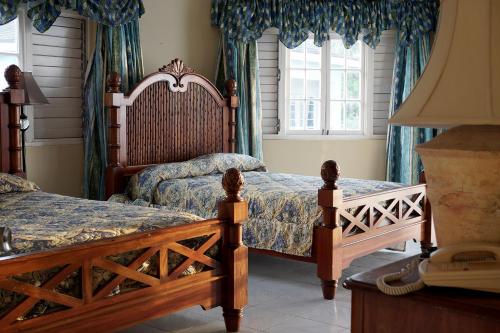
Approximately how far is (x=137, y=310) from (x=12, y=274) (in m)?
0.65

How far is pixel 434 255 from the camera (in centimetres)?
142

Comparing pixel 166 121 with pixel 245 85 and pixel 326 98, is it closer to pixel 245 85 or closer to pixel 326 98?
pixel 245 85

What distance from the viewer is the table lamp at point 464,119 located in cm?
133

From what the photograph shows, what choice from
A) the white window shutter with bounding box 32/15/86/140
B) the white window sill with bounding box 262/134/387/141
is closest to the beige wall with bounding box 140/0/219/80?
the white window shutter with bounding box 32/15/86/140

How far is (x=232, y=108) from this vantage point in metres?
5.91

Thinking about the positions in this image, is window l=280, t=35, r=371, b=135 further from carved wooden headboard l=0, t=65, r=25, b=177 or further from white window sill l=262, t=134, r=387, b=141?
carved wooden headboard l=0, t=65, r=25, b=177

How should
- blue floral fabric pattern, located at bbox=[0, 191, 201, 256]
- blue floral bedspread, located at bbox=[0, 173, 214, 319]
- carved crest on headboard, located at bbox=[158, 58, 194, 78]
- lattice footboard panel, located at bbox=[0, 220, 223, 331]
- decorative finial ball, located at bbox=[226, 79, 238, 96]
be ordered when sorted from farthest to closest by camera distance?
decorative finial ball, located at bbox=[226, 79, 238, 96]
carved crest on headboard, located at bbox=[158, 58, 194, 78]
blue floral fabric pattern, located at bbox=[0, 191, 201, 256]
blue floral bedspread, located at bbox=[0, 173, 214, 319]
lattice footboard panel, located at bbox=[0, 220, 223, 331]

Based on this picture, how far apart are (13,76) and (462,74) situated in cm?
352

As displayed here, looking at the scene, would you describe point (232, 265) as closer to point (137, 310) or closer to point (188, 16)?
point (137, 310)

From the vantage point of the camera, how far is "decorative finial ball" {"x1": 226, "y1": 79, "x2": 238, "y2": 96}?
585 cm

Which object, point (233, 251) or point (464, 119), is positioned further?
point (233, 251)

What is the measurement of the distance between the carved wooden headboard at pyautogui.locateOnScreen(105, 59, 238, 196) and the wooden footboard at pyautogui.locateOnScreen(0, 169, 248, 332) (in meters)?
1.88

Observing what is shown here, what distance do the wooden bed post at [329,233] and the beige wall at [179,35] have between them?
2250 millimetres

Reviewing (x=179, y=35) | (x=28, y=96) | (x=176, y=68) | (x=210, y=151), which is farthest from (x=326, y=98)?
(x=28, y=96)
